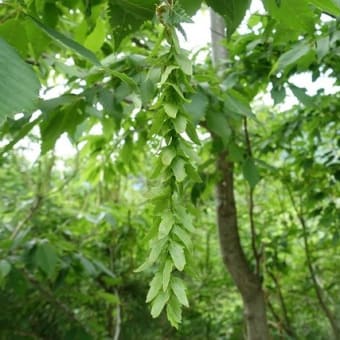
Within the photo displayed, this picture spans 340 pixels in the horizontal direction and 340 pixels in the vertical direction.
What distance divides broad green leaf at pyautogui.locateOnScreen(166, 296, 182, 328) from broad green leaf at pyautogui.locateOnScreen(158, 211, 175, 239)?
1.9 inches

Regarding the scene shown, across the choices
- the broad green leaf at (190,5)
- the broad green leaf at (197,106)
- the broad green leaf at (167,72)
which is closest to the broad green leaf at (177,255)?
the broad green leaf at (167,72)

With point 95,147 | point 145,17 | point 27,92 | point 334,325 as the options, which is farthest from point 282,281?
point 27,92

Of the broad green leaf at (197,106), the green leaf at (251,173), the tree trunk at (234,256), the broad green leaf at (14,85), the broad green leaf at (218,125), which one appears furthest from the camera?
the tree trunk at (234,256)

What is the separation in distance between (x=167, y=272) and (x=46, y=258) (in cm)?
84

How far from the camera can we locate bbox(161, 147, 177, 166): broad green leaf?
0.37 meters

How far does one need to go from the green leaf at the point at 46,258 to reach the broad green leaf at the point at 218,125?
1.70 feet

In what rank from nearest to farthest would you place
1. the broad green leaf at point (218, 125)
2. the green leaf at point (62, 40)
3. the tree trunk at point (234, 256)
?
the green leaf at point (62, 40) → the broad green leaf at point (218, 125) → the tree trunk at point (234, 256)

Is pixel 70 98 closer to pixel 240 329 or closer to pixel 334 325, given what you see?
pixel 334 325

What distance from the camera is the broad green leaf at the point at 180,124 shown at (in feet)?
1.22

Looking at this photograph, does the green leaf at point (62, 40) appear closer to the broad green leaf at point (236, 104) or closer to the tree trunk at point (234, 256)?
the broad green leaf at point (236, 104)

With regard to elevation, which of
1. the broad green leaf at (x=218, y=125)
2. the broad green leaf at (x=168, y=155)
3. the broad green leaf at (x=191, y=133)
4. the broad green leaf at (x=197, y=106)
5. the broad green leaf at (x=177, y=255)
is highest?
the broad green leaf at (x=218, y=125)

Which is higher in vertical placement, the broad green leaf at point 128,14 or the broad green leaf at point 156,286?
the broad green leaf at point 128,14

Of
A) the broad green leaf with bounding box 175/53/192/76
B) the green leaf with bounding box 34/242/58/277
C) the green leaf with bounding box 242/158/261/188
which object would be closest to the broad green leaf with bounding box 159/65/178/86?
the broad green leaf with bounding box 175/53/192/76

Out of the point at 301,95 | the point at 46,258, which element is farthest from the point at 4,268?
the point at 301,95
